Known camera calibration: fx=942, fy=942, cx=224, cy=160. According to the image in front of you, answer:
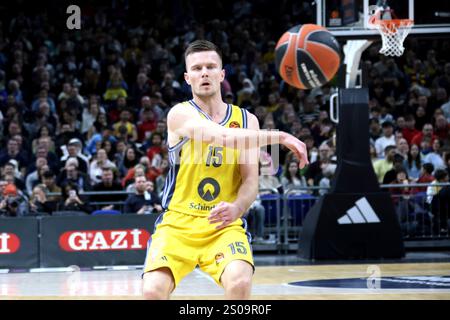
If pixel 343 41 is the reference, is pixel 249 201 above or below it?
below

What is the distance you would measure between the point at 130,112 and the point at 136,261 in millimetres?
5272

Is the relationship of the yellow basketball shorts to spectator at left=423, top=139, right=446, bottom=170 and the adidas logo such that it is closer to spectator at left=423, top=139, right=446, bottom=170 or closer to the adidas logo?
the adidas logo

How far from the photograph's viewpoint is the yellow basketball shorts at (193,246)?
19.2 ft

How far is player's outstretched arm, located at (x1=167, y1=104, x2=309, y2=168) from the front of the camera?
215 inches

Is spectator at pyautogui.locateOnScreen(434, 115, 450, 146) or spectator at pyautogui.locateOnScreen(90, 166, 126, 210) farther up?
spectator at pyautogui.locateOnScreen(434, 115, 450, 146)

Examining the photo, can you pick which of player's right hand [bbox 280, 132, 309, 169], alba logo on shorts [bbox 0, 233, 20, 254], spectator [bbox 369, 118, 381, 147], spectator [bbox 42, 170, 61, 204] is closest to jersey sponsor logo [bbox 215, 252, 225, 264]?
player's right hand [bbox 280, 132, 309, 169]

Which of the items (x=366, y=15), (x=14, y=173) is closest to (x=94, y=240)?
(x=14, y=173)

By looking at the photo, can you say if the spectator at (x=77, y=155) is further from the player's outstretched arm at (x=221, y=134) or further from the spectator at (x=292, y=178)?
the player's outstretched arm at (x=221, y=134)

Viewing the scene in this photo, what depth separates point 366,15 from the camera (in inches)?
558

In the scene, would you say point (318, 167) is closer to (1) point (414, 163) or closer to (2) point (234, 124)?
(1) point (414, 163)

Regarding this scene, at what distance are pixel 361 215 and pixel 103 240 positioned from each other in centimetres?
403

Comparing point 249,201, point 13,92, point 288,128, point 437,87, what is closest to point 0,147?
point 13,92

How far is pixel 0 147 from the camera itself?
18500 millimetres
